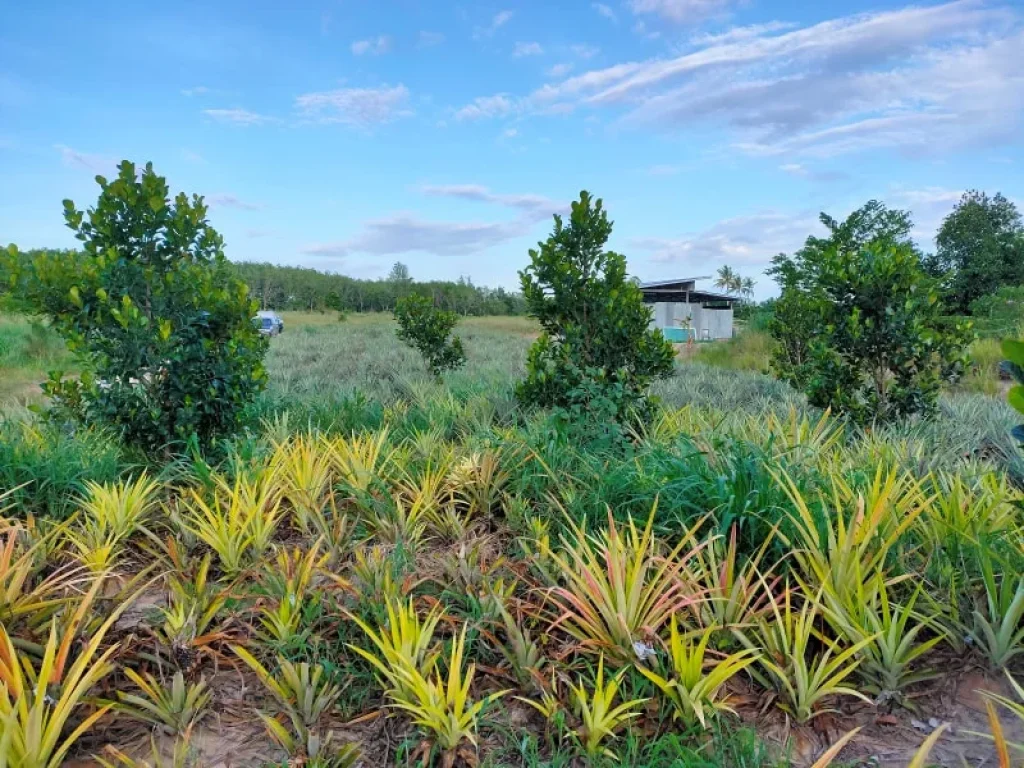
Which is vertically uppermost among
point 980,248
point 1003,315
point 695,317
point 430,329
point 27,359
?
point 980,248

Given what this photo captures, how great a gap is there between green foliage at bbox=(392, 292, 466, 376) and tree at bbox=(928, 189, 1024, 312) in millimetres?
30954

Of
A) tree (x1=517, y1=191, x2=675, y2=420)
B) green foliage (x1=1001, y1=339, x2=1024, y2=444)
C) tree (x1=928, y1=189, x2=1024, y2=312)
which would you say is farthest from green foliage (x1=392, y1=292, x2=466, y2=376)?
tree (x1=928, y1=189, x2=1024, y2=312)

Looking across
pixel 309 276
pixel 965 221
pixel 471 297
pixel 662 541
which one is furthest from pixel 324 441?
pixel 309 276

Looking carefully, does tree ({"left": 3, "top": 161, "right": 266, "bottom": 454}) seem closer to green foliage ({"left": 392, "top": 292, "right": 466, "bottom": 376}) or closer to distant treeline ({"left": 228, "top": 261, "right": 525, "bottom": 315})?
green foliage ({"left": 392, "top": 292, "right": 466, "bottom": 376})

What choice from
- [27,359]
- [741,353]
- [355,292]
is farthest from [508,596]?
[355,292]

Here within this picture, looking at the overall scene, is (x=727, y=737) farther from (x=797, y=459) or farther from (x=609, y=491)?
(x=797, y=459)

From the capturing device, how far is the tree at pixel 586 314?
5070 mm

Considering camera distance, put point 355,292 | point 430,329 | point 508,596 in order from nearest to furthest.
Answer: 1. point 508,596
2. point 430,329
3. point 355,292

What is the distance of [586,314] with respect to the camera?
5.21 meters

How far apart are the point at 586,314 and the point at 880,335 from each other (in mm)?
2792

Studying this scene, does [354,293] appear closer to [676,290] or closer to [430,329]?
[676,290]

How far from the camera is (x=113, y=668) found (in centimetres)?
229

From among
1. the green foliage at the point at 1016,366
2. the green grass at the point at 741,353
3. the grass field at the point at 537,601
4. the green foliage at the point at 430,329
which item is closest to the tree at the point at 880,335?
the grass field at the point at 537,601

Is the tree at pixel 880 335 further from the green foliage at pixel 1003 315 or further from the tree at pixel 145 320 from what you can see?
the green foliage at pixel 1003 315
